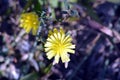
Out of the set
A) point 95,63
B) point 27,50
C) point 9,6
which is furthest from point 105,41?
point 9,6

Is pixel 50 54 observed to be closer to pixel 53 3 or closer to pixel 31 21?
pixel 31 21

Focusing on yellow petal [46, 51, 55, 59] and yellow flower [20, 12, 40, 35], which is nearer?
yellow petal [46, 51, 55, 59]

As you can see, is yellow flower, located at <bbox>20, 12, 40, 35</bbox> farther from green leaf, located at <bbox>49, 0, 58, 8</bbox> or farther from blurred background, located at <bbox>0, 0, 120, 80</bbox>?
green leaf, located at <bbox>49, 0, 58, 8</bbox>

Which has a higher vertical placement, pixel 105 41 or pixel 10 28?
pixel 10 28

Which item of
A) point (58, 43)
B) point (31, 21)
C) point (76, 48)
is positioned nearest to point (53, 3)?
point (76, 48)

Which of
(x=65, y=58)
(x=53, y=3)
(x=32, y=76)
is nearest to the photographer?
(x=65, y=58)

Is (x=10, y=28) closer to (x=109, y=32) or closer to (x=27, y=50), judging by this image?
(x=27, y=50)

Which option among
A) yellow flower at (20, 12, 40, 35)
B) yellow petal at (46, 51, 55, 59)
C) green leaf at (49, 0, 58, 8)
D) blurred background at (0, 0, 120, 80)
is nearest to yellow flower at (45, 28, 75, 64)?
yellow petal at (46, 51, 55, 59)

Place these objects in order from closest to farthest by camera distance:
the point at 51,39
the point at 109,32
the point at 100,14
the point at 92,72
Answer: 1. the point at 51,39
2. the point at 109,32
3. the point at 92,72
4. the point at 100,14
